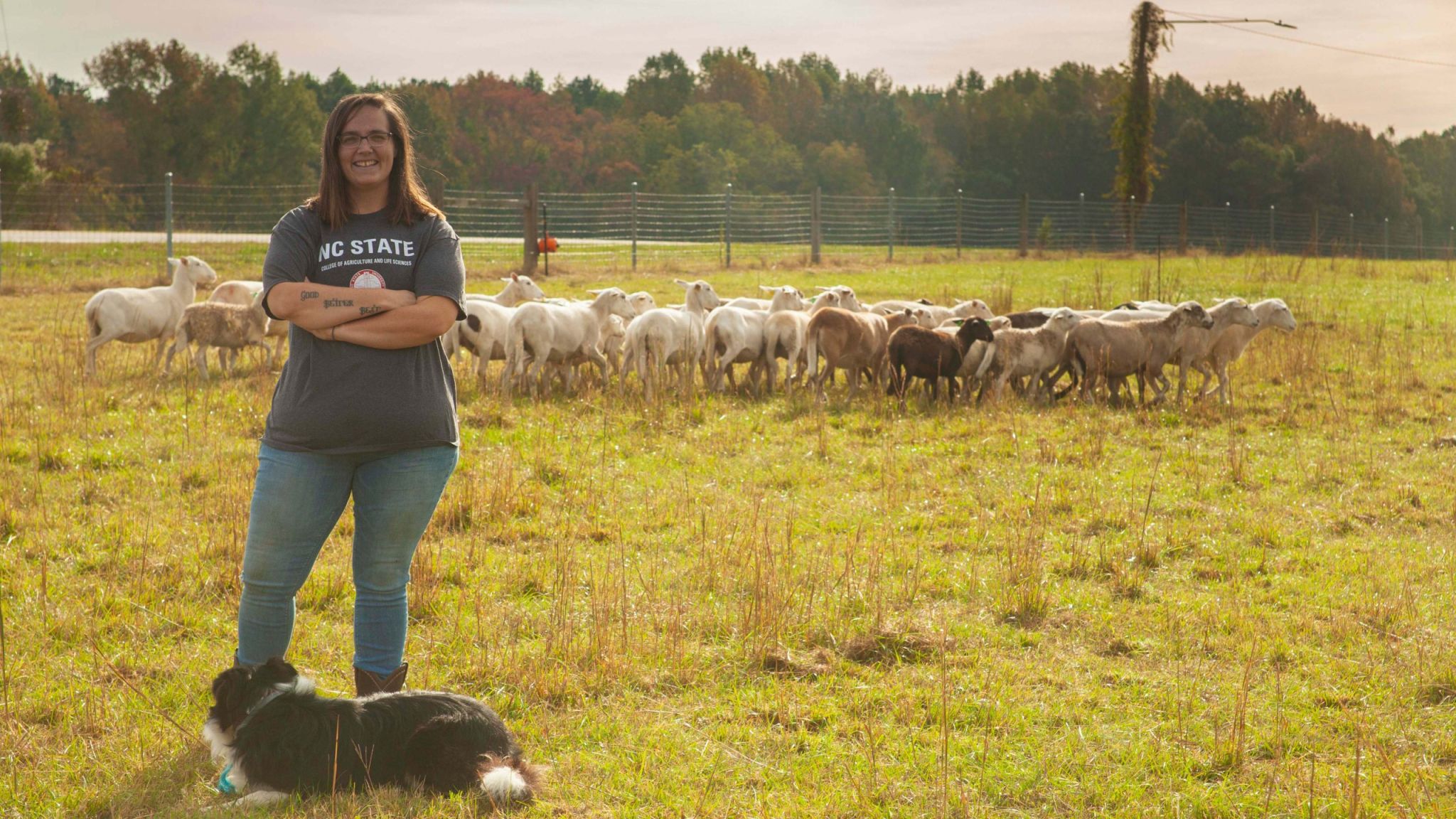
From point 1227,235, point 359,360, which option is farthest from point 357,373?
Result: point 1227,235

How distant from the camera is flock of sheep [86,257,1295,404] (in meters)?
11.9

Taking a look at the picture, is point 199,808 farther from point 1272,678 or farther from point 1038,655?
point 1272,678

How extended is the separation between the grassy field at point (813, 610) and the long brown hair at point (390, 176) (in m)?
1.83

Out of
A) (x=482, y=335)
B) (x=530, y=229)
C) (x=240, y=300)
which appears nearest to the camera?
(x=482, y=335)

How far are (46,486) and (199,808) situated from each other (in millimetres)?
→ 4636

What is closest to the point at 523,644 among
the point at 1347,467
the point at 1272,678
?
the point at 1272,678

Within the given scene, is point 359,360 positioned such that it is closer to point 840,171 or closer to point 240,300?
point 240,300

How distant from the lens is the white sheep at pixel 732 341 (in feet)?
41.1

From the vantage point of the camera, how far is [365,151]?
3.75m

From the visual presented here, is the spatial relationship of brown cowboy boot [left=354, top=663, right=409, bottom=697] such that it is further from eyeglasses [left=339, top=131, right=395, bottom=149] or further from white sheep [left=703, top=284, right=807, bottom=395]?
white sheep [left=703, top=284, right=807, bottom=395]

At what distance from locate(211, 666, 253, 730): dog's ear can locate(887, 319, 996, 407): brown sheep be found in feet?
27.9

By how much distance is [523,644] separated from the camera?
519cm

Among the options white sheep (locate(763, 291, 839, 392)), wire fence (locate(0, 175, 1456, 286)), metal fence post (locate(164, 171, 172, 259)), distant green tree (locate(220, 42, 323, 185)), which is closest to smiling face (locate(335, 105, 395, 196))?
white sheep (locate(763, 291, 839, 392))

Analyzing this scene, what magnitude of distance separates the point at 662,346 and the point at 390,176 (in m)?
8.42
